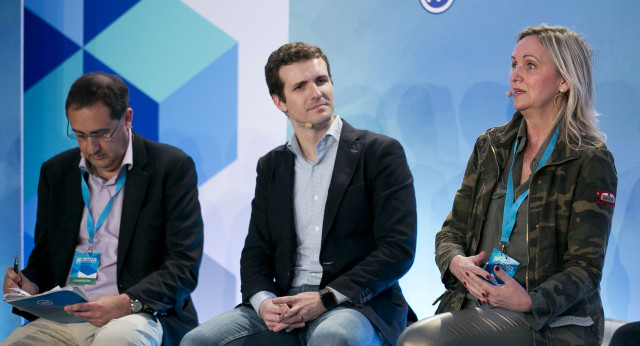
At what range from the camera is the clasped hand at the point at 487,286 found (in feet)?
7.80

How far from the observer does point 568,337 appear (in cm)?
240

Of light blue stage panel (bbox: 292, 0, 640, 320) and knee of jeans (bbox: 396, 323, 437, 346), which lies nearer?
knee of jeans (bbox: 396, 323, 437, 346)

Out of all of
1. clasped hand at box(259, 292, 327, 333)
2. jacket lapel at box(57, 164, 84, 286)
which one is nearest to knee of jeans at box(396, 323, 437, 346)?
clasped hand at box(259, 292, 327, 333)

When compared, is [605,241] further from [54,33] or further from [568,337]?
[54,33]

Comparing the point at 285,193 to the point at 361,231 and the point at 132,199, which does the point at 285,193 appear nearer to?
the point at 361,231

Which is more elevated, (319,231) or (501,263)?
(319,231)

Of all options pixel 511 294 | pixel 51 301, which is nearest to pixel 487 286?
pixel 511 294

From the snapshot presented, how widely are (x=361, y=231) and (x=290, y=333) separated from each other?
0.54 metres

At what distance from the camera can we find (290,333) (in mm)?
2887

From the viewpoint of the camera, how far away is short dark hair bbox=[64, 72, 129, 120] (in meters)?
3.19

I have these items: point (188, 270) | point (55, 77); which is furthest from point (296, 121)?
point (55, 77)

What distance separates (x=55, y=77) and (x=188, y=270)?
2.12 metres

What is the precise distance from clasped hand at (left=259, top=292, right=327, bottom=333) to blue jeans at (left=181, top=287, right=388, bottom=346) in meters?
0.05

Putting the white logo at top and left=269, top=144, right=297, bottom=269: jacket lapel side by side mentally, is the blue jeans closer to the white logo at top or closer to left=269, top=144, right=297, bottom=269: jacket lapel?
left=269, top=144, right=297, bottom=269: jacket lapel
